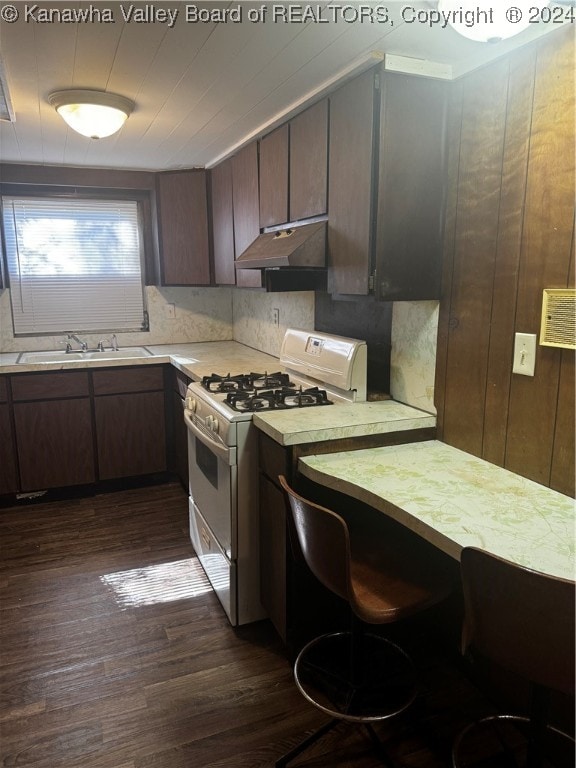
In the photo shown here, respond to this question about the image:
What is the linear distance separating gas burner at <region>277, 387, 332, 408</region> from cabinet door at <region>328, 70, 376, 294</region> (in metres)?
0.48

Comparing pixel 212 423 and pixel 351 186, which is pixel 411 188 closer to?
pixel 351 186

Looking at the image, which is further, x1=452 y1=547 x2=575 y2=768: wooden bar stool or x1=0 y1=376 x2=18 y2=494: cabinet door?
x1=0 y1=376 x2=18 y2=494: cabinet door

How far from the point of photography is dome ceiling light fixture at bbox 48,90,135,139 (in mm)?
2125

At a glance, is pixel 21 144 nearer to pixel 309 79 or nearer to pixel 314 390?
pixel 309 79

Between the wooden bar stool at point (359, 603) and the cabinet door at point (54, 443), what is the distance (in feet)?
6.92

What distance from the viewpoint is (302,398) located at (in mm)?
2316

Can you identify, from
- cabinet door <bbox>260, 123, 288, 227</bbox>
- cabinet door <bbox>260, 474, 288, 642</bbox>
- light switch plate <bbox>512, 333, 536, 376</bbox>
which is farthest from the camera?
cabinet door <bbox>260, 123, 288, 227</bbox>

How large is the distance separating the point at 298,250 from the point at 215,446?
863 mm

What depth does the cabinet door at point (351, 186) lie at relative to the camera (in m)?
1.86

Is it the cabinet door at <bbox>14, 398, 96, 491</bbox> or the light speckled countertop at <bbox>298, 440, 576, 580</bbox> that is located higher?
the light speckled countertop at <bbox>298, 440, 576, 580</bbox>

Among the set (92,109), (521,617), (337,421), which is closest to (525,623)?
(521,617)

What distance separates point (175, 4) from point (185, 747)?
217cm

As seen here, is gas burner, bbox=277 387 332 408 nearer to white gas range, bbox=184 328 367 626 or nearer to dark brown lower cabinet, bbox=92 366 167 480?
white gas range, bbox=184 328 367 626

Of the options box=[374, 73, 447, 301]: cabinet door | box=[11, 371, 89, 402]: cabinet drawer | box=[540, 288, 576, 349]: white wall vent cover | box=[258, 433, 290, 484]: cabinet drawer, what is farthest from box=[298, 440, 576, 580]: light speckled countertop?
box=[11, 371, 89, 402]: cabinet drawer
